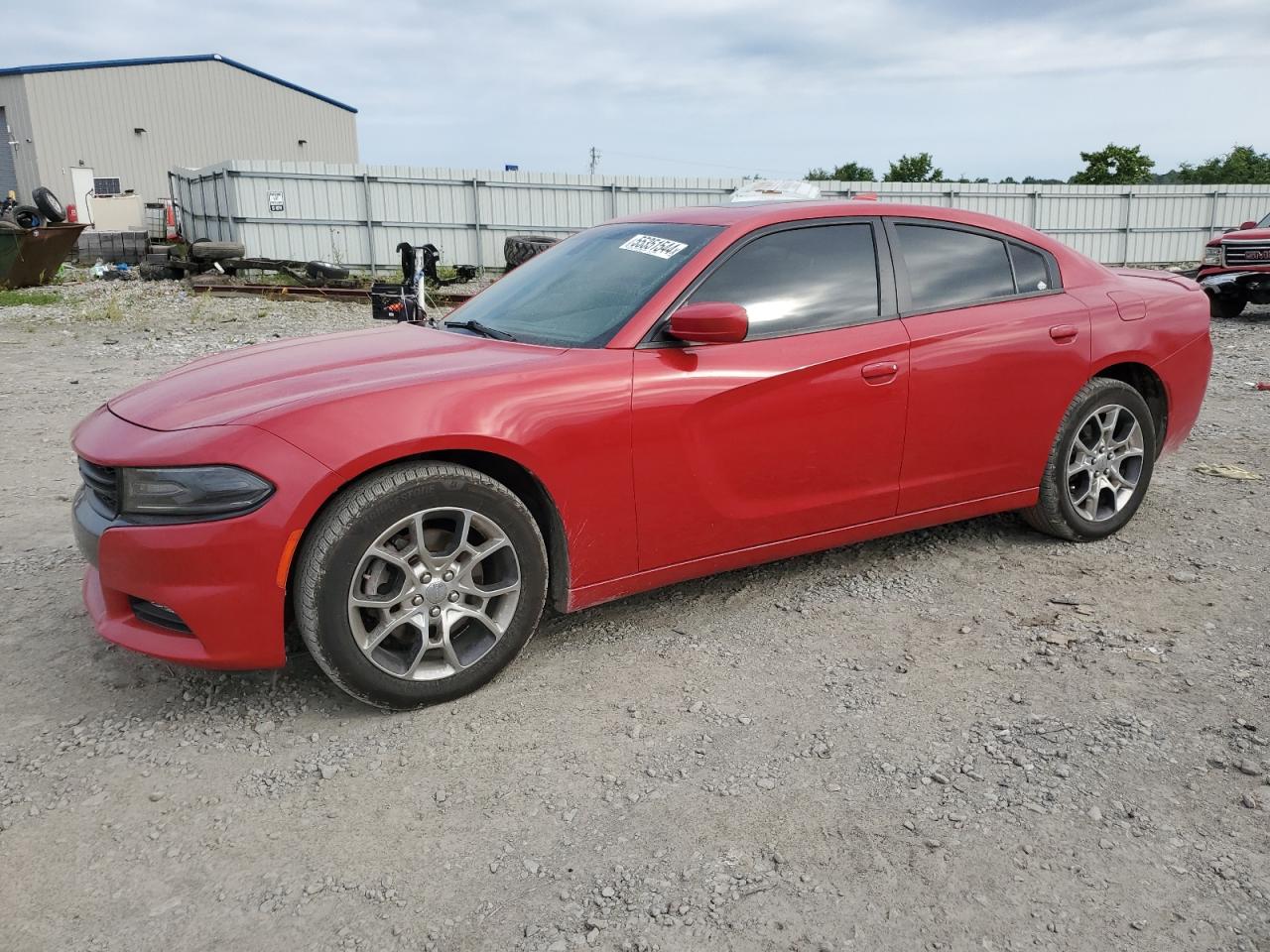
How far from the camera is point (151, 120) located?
35906 mm

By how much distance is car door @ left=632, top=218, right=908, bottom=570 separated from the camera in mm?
3416

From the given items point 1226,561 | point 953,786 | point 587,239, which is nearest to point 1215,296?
point 1226,561

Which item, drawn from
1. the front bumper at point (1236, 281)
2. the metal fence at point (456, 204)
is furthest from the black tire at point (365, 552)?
the metal fence at point (456, 204)

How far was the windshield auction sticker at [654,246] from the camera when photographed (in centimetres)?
375

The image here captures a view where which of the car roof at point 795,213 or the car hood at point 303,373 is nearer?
the car hood at point 303,373

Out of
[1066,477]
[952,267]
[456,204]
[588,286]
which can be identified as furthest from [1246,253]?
[456,204]

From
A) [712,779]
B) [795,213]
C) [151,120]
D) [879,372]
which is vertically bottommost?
[712,779]

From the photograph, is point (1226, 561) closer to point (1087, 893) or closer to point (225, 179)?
point (1087, 893)

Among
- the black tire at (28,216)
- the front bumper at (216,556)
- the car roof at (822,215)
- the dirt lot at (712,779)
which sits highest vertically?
the black tire at (28,216)

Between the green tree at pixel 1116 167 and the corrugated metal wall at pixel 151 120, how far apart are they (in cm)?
3541

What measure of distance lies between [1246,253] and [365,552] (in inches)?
567

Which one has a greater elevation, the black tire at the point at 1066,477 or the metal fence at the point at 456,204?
the metal fence at the point at 456,204

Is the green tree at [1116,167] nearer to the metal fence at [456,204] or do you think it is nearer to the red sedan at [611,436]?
the metal fence at [456,204]

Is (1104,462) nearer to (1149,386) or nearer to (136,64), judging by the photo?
(1149,386)
